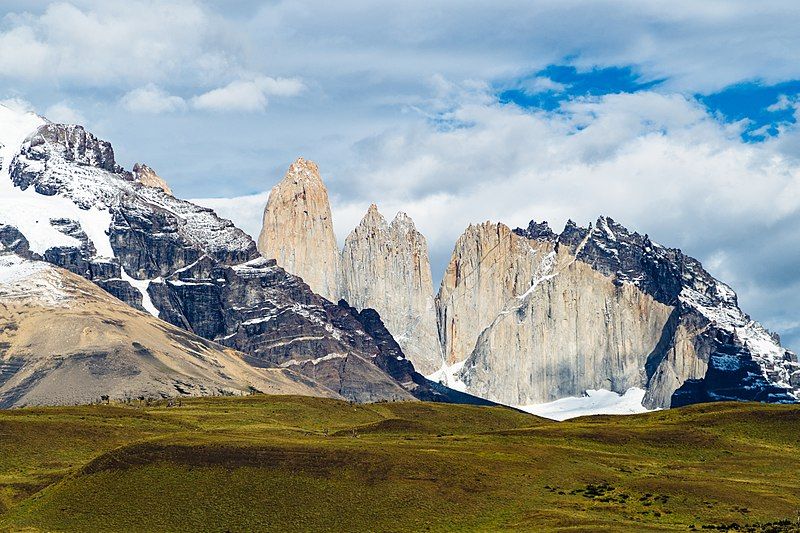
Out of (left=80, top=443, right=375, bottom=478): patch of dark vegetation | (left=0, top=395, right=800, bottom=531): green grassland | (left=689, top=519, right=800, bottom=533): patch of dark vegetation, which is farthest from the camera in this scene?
(left=80, top=443, right=375, bottom=478): patch of dark vegetation

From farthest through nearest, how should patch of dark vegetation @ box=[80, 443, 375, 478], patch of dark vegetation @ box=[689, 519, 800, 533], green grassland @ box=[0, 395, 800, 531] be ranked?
patch of dark vegetation @ box=[80, 443, 375, 478]
green grassland @ box=[0, 395, 800, 531]
patch of dark vegetation @ box=[689, 519, 800, 533]

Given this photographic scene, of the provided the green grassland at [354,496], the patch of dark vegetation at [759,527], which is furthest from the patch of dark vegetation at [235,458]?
the patch of dark vegetation at [759,527]

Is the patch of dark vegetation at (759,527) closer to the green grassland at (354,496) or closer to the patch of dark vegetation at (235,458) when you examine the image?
the green grassland at (354,496)

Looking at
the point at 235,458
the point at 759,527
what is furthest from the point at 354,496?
the point at 759,527

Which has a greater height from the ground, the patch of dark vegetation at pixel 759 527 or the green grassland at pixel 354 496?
the green grassland at pixel 354 496

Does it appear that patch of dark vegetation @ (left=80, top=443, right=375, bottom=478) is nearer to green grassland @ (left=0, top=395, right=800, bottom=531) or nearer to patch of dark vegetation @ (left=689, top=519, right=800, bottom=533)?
green grassland @ (left=0, top=395, right=800, bottom=531)

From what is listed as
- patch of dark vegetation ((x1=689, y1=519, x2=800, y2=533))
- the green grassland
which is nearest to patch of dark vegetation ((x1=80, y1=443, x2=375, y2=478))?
the green grassland

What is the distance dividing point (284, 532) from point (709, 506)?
195 ft

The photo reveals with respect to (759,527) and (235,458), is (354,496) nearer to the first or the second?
(235,458)

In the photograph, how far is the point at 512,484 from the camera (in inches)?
7377

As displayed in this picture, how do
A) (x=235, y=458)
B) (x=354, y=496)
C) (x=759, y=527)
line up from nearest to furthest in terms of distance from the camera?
(x=759, y=527)
(x=354, y=496)
(x=235, y=458)

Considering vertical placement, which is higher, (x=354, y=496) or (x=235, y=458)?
(x=235, y=458)

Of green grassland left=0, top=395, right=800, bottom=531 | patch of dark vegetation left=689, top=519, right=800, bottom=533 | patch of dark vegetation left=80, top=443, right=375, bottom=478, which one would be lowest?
patch of dark vegetation left=689, top=519, right=800, bottom=533

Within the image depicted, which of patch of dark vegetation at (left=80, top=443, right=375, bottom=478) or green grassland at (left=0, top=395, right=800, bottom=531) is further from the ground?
patch of dark vegetation at (left=80, top=443, right=375, bottom=478)
